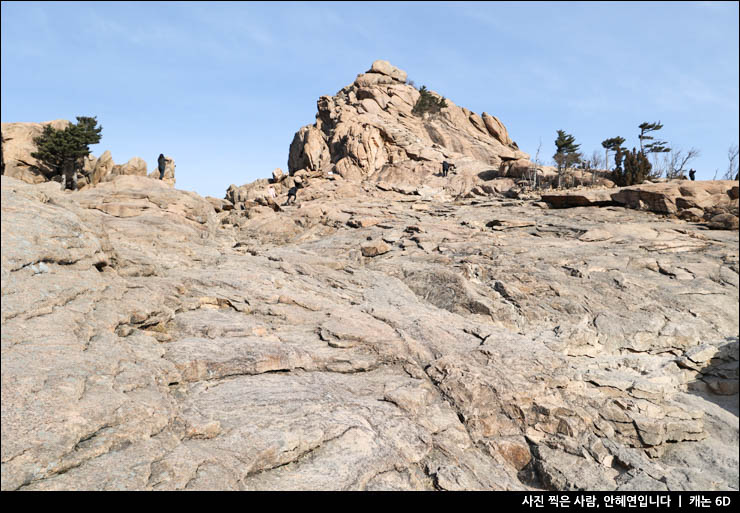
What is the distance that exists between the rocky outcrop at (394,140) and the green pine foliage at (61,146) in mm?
22950

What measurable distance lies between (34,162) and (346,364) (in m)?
42.0

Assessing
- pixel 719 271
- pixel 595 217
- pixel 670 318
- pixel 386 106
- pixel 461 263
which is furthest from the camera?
pixel 386 106

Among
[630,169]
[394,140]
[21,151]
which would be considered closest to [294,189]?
[394,140]

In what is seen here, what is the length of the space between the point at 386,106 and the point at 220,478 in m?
59.4

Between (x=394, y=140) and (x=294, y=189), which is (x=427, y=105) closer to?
(x=394, y=140)

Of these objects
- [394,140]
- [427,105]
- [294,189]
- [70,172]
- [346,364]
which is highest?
[427,105]

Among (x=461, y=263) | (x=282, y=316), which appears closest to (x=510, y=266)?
(x=461, y=263)

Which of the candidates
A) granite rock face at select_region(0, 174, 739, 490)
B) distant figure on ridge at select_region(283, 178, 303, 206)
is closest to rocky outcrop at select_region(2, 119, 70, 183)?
distant figure on ridge at select_region(283, 178, 303, 206)

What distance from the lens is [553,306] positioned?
1524 centimetres

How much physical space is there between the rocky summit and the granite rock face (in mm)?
45

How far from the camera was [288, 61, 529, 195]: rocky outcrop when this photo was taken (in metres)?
47.6

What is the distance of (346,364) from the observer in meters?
9.42

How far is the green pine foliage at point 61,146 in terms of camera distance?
35594 millimetres

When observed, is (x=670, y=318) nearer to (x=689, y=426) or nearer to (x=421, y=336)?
(x=689, y=426)
